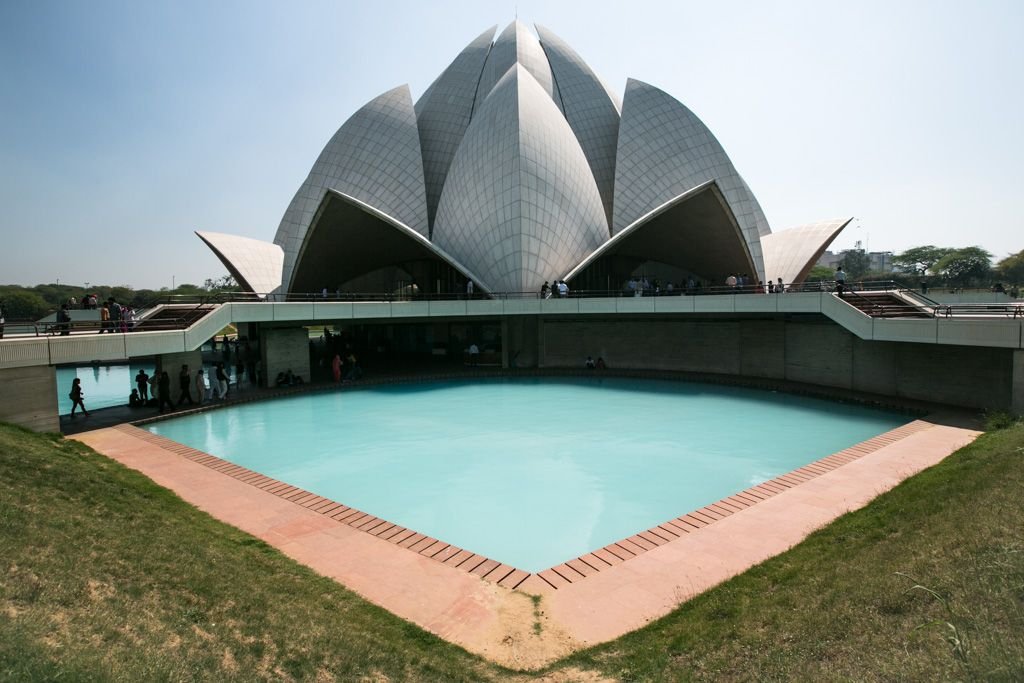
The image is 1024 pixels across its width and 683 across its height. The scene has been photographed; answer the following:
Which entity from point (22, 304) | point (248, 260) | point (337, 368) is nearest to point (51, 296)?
point (22, 304)

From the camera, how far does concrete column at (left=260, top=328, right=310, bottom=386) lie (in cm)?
1717

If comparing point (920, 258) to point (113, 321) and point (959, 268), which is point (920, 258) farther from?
point (113, 321)

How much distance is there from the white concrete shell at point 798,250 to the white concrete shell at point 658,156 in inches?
177

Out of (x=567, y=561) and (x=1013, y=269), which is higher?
(x=1013, y=269)

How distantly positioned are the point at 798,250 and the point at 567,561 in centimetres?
2879

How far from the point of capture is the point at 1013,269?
52.6m

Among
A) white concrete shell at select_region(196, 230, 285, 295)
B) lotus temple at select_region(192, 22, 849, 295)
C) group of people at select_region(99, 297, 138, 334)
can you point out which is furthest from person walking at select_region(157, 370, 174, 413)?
white concrete shell at select_region(196, 230, 285, 295)

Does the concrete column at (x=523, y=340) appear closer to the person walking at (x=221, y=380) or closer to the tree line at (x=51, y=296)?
the person walking at (x=221, y=380)

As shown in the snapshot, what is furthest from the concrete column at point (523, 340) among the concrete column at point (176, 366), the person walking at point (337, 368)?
the concrete column at point (176, 366)

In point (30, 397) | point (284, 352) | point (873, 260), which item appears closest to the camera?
point (30, 397)

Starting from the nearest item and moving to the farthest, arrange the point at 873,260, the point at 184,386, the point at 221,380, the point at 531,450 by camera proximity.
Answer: the point at 531,450 < the point at 184,386 < the point at 221,380 < the point at 873,260

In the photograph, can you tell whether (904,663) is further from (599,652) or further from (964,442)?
(964,442)

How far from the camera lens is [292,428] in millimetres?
12531

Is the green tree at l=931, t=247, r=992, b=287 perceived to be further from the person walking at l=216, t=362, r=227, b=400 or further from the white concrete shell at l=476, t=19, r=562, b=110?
the person walking at l=216, t=362, r=227, b=400
